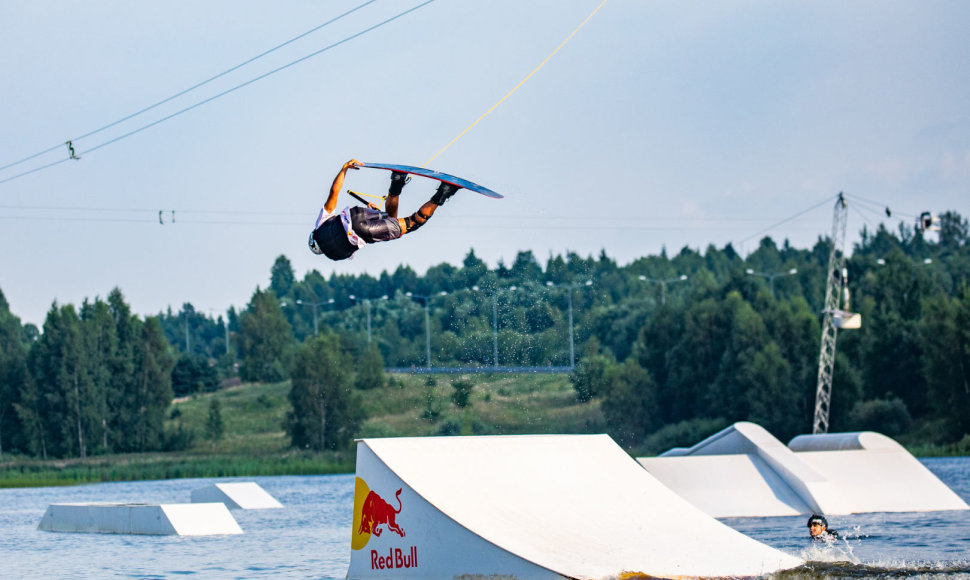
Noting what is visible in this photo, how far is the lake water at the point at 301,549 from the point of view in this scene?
18.1 meters

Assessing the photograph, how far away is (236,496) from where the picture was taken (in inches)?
1529

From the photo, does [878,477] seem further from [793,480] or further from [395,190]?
[395,190]

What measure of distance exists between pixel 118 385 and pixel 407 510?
81946 mm

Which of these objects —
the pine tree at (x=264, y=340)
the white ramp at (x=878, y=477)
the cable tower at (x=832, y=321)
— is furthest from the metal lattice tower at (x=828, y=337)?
the pine tree at (x=264, y=340)

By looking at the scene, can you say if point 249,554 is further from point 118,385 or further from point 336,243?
point 118,385

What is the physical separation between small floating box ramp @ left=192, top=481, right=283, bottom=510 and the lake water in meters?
1.52

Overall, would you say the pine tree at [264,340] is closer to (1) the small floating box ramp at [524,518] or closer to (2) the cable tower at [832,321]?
(2) the cable tower at [832,321]

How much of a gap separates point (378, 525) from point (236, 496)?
24338mm

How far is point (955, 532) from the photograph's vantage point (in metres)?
23.3

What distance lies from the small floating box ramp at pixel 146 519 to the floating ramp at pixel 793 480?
36.2ft

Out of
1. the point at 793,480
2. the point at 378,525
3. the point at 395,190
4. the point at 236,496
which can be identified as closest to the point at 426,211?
the point at 395,190

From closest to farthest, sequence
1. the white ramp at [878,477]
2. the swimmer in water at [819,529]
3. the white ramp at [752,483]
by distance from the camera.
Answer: the swimmer in water at [819,529] < the white ramp at [752,483] < the white ramp at [878,477]

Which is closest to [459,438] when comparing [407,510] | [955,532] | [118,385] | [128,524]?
[407,510]

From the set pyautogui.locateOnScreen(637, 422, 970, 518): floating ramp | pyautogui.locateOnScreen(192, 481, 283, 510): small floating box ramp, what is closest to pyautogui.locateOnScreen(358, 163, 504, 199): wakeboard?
pyautogui.locateOnScreen(637, 422, 970, 518): floating ramp
